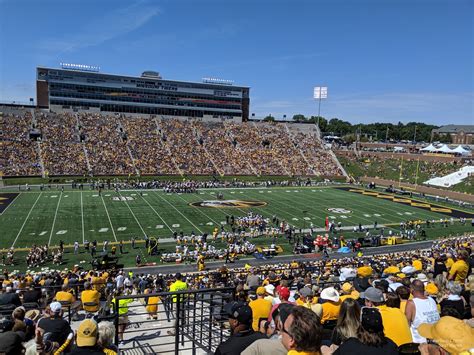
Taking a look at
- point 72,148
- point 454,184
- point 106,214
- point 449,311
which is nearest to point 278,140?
point 454,184

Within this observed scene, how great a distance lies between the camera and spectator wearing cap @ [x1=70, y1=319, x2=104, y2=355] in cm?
396

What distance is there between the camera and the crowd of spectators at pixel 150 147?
52.3 meters

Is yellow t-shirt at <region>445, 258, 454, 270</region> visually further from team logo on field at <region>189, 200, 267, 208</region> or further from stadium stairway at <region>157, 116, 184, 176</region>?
stadium stairway at <region>157, 116, 184, 176</region>

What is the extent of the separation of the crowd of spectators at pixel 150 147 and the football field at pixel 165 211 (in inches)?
345

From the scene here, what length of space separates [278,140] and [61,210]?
44.9 m

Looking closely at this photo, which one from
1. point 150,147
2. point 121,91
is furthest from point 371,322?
point 121,91

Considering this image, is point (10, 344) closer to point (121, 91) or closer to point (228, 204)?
point (228, 204)

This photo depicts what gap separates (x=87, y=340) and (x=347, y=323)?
2719mm

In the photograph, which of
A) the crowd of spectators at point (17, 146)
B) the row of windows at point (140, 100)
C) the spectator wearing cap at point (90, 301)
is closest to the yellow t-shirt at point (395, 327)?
the spectator wearing cap at point (90, 301)

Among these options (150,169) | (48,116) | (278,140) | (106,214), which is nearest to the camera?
(106,214)

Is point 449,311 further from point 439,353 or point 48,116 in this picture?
point 48,116

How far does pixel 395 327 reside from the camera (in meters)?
4.86

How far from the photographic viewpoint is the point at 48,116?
60.8 meters

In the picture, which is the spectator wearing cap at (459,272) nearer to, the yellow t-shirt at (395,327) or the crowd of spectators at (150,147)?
the yellow t-shirt at (395,327)
